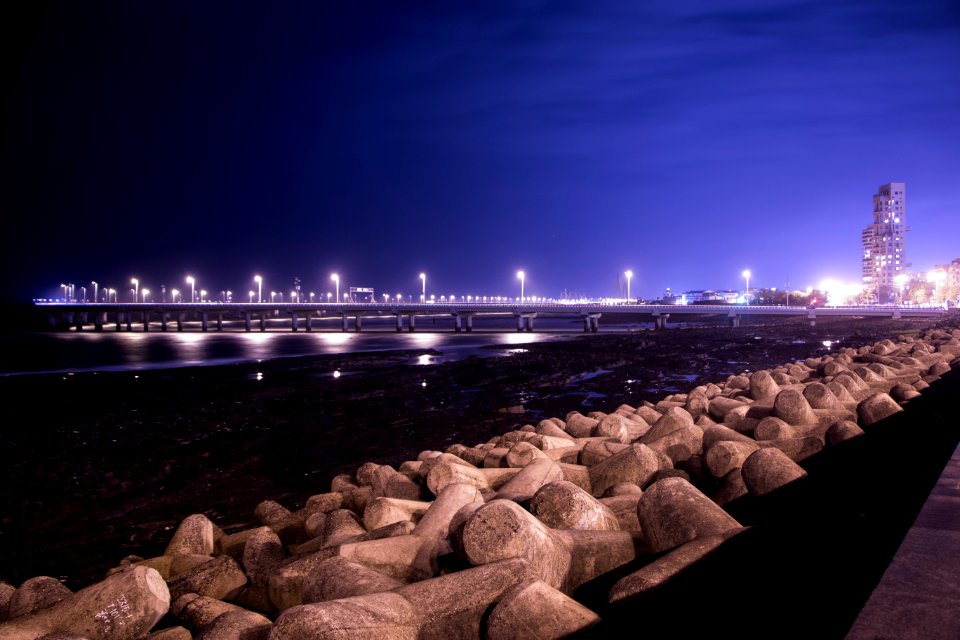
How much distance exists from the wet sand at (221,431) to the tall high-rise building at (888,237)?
7267 inches

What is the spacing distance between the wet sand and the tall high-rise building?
18457 centimetres

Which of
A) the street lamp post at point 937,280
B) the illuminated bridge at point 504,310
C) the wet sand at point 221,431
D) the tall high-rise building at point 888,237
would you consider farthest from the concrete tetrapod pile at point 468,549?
the tall high-rise building at point 888,237

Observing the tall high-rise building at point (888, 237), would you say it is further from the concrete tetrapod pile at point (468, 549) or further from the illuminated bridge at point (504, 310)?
the concrete tetrapod pile at point (468, 549)

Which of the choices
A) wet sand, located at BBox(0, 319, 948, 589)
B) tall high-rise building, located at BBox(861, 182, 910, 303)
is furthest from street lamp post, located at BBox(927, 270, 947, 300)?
wet sand, located at BBox(0, 319, 948, 589)

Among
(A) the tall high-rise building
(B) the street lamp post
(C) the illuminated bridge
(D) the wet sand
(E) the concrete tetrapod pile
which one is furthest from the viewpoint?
(A) the tall high-rise building

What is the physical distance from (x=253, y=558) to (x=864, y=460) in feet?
17.0

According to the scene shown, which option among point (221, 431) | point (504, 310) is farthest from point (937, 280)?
point (221, 431)

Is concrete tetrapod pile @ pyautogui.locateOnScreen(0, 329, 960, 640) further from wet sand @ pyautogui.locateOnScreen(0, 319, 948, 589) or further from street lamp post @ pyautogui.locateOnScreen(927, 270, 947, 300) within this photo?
street lamp post @ pyautogui.locateOnScreen(927, 270, 947, 300)

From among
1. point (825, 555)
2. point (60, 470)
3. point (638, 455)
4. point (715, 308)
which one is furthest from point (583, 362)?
point (715, 308)

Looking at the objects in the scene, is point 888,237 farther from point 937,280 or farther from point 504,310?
point 504,310

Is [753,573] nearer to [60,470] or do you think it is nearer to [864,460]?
[864,460]

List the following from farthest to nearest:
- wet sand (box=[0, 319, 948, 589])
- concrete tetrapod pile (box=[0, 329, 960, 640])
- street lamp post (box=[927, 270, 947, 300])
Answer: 1. street lamp post (box=[927, 270, 947, 300])
2. wet sand (box=[0, 319, 948, 589])
3. concrete tetrapod pile (box=[0, 329, 960, 640])

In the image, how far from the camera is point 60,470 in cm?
1230

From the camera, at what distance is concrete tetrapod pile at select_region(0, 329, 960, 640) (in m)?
2.89
